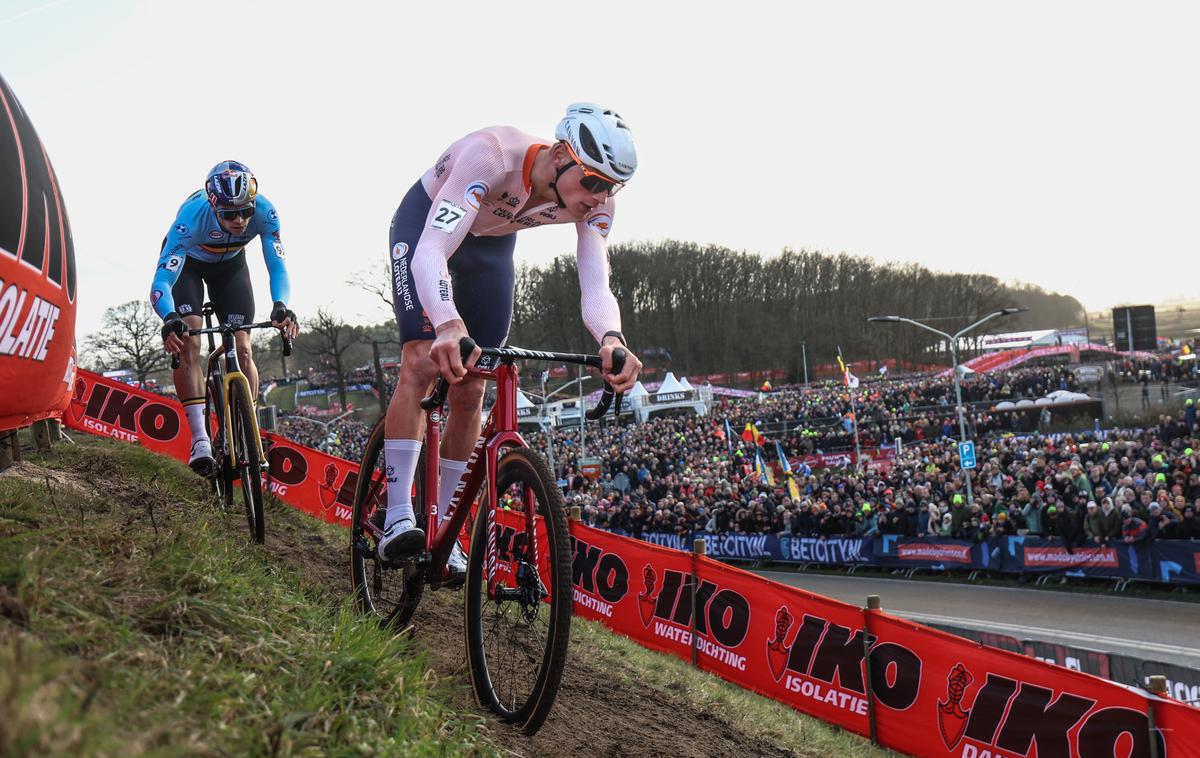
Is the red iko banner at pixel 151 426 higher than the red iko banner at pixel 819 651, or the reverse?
the red iko banner at pixel 151 426

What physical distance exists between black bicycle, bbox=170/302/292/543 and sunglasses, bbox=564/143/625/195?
2646 millimetres

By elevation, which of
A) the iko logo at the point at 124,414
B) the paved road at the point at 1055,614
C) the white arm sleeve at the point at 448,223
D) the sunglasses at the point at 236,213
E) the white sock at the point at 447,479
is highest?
the sunglasses at the point at 236,213

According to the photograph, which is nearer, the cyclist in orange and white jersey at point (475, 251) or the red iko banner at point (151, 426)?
the cyclist in orange and white jersey at point (475, 251)

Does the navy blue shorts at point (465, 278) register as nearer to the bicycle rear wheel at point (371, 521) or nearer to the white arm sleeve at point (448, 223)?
the white arm sleeve at point (448, 223)

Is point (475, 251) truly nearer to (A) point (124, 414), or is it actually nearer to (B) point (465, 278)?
(B) point (465, 278)

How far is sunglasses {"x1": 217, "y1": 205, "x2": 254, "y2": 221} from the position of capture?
5961 mm

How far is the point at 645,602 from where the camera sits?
1027 cm

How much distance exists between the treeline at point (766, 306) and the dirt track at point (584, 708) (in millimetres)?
73659

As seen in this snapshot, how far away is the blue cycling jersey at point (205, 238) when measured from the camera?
619 centimetres

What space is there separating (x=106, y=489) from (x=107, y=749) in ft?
15.3

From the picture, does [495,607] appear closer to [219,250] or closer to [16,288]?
[16,288]

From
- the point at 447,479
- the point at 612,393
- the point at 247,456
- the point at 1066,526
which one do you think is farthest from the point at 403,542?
the point at 1066,526

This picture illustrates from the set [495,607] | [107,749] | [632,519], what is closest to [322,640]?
[495,607]

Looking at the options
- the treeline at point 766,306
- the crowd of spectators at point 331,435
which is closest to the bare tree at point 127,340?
the crowd of spectators at point 331,435
